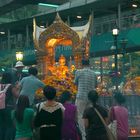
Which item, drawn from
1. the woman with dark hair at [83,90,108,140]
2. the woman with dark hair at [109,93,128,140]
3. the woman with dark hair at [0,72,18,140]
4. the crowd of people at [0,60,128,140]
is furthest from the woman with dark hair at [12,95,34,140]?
the woman with dark hair at [0,72,18,140]

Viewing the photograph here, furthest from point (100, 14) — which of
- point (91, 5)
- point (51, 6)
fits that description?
point (51, 6)

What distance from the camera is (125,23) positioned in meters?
36.9

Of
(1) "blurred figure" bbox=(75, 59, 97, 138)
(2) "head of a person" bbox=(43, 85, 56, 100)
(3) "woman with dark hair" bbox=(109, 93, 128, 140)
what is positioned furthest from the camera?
(1) "blurred figure" bbox=(75, 59, 97, 138)

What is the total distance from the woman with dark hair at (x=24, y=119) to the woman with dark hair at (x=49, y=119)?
389mm

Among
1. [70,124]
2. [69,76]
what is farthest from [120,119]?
[69,76]

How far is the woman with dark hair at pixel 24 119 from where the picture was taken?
8.11 metres

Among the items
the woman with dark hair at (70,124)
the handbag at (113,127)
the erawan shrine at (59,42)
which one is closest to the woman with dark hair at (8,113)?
the woman with dark hair at (70,124)

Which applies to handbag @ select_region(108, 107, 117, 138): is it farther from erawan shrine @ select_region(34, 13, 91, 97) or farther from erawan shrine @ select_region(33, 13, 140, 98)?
erawan shrine @ select_region(34, 13, 91, 97)

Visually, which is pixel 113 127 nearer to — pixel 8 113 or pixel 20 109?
pixel 20 109

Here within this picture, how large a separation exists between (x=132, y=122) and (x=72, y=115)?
329 cm

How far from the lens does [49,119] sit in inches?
301

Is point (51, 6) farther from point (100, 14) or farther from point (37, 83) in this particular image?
point (37, 83)

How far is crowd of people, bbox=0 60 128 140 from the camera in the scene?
7707 millimetres

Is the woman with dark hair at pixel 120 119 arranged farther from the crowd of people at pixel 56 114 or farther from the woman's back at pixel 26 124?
the woman's back at pixel 26 124
